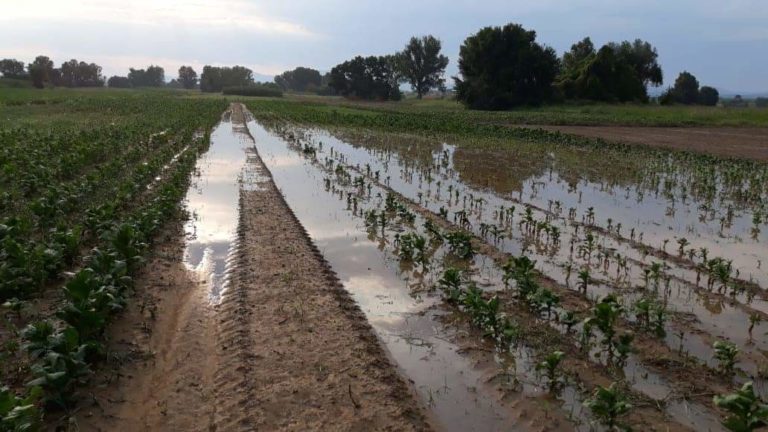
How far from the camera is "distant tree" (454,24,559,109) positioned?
57656mm

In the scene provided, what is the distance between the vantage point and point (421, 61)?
9631 centimetres

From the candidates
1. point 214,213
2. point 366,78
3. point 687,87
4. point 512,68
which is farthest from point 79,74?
point 214,213

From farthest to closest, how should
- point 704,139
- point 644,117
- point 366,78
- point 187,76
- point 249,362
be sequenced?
1. point 187,76
2. point 366,78
3. point 644,117
4. point 704,139
5. point 249,362

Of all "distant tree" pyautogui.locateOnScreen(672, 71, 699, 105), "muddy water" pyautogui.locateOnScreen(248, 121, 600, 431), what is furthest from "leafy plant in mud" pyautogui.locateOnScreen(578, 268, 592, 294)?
"distant tree" pyautogui.locateOnScreen(672, 71, 699, 105)

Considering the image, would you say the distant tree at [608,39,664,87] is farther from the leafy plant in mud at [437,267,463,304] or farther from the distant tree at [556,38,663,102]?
the leafy plant in mud at [437,267,463,304]

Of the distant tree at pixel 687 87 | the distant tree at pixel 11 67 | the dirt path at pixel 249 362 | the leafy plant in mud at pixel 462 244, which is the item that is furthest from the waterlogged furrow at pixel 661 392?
Answer: the distant tree at pixel 11 67

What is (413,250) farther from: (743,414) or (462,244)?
(743,414)

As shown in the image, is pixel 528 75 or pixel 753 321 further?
pixel 528 75

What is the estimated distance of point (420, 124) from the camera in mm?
36188

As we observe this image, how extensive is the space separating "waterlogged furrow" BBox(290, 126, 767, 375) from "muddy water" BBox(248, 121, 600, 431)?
4.14 feet

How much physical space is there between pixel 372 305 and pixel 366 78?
85048mm

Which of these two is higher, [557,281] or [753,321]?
[753,321]

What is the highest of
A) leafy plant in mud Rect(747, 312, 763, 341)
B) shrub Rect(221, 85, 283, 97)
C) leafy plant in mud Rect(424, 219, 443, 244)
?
shrub Rect(221, 85, 283, 97)

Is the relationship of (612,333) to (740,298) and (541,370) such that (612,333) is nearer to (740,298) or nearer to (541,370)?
(541,370)
